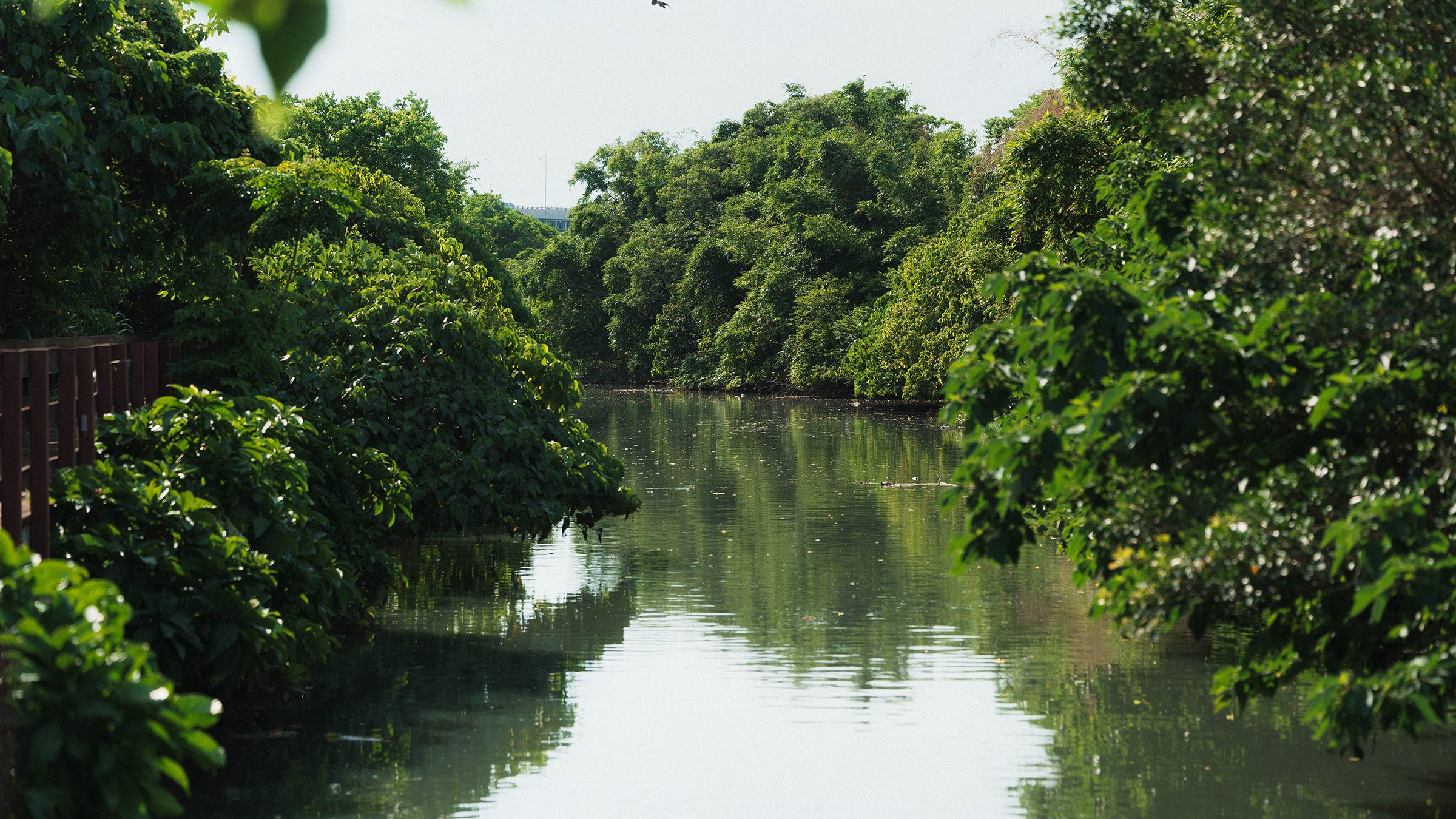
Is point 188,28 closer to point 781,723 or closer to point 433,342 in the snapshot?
point 433,342

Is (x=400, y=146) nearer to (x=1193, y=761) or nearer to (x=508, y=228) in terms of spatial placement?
(x=1193, y=761)

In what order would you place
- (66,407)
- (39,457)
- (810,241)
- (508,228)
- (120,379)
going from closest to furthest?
1. (39,457)
2. (66,407)
3. (120,379)
4. (810,241)
5. (508,228)

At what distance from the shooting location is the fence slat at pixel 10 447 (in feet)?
19.7

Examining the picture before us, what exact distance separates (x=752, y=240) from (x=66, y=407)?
53749 mm

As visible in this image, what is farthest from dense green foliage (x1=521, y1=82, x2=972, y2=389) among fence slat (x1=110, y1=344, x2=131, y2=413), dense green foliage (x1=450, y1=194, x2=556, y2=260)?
fence slat (x1=110, y1=344, x2=131, y2=413)

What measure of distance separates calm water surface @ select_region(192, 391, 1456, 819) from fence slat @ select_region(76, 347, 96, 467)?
1788mm

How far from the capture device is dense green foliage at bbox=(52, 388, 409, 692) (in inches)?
270

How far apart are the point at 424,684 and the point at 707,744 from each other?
7.67ft

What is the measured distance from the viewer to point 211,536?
712cm

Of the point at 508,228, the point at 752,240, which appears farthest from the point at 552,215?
the point at 752,240

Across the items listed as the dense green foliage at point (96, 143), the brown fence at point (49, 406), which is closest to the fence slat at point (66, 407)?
the brown fence at point (49, 406)

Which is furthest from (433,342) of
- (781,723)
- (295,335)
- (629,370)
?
(629,370)

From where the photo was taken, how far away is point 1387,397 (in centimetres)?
487

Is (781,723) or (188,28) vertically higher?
(188,28)
